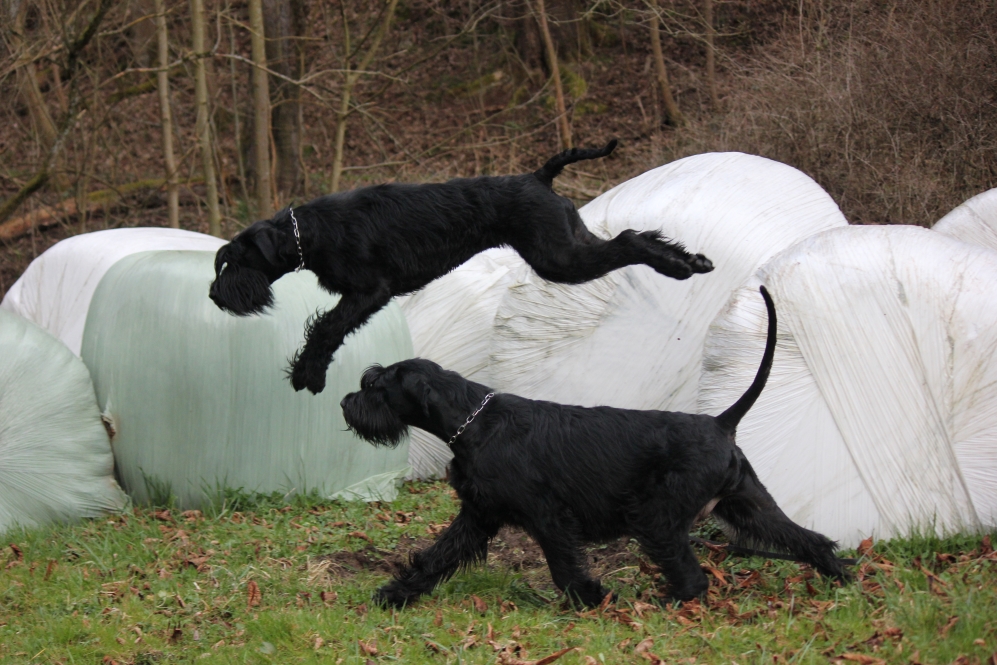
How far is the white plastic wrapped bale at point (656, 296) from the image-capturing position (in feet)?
21.4

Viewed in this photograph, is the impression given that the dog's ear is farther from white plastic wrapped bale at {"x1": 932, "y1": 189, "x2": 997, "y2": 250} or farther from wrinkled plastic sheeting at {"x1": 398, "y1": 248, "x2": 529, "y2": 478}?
white plastic wrapped bale at {"x1": 932, "y1": 189, "x2": 997, "y2": 250}

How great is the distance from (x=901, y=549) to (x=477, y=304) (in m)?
4.01

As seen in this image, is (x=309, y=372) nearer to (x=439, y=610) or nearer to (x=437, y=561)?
(x=437, y=561)

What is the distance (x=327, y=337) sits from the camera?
4.57m

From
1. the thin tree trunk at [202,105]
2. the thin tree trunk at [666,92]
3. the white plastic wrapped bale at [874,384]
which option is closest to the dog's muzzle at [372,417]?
the white plastic wrapped bale at [874,384]

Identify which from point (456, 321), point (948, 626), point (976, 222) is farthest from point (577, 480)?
point (976, 222)

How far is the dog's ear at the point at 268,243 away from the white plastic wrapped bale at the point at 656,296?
2.84 m

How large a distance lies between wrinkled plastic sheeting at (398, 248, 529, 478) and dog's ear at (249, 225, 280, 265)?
3298 millimetres

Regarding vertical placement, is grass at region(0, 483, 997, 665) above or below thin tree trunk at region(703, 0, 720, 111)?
below

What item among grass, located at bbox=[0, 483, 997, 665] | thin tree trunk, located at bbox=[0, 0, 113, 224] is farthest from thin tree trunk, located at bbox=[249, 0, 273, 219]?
grass, located at bbox=[0, 483, 997, 665]

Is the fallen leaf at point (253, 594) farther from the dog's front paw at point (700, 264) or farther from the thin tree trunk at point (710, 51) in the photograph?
the thin tree trunk at point (710, 51)

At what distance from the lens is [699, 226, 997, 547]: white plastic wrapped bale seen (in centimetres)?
516

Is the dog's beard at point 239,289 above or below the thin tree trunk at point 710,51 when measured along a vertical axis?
below

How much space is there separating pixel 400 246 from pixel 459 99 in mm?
14885
